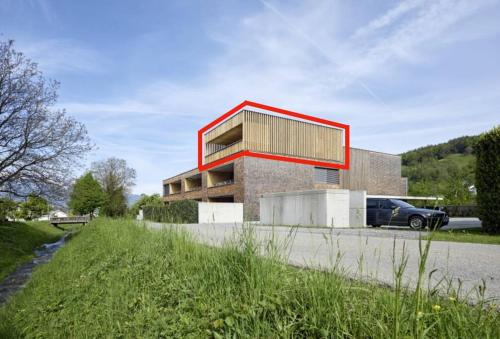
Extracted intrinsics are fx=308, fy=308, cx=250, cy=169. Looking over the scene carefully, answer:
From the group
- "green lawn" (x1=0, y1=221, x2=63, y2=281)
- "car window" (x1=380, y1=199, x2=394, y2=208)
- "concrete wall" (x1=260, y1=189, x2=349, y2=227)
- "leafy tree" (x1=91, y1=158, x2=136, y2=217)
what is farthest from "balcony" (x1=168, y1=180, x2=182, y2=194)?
"car window" (x1=380, y1=199, x2=394, y2=208)

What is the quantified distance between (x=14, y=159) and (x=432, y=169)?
59.9 m

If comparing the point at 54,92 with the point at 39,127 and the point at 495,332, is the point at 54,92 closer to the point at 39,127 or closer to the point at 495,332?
the point at 39,127

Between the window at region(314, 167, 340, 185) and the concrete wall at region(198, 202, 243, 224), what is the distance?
9155 mm

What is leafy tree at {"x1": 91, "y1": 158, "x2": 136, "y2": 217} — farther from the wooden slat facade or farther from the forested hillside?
the forested hillside

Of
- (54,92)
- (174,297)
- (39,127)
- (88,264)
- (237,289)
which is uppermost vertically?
(54,92)

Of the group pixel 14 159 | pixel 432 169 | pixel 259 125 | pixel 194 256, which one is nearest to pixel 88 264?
pixel 194 256

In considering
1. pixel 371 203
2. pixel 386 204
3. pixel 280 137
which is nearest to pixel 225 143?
pixel 280 137

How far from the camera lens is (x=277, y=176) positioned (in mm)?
27438

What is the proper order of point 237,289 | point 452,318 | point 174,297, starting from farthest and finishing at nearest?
point 174,297, point 237,289, point 452,318

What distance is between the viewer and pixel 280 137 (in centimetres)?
2828

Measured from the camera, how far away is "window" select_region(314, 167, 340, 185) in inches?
1197

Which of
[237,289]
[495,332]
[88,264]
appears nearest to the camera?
[495,332]

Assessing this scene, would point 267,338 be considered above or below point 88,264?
above

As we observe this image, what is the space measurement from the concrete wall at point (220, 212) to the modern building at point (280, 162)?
0.89m
